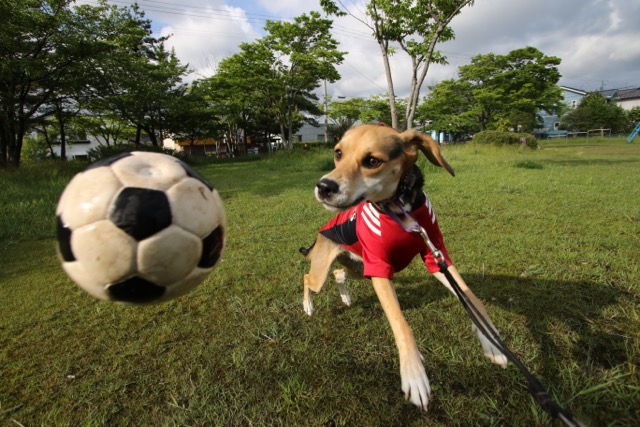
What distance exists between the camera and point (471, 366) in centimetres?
226

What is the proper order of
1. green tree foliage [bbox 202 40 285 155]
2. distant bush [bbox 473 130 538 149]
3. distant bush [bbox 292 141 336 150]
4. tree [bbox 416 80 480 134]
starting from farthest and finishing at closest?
tree [bbox 416 80 480 134] < distant bush [bbox 292 141 336 150] < green tree foliage [bbox 202 40 285 155] < distant bush [bbox 473 130 538 149]

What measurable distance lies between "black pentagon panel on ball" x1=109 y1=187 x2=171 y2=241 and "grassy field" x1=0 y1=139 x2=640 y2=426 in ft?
4.18

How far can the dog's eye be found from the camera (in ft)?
7.84

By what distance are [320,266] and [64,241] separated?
6.78 ft

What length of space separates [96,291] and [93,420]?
42.0 inches

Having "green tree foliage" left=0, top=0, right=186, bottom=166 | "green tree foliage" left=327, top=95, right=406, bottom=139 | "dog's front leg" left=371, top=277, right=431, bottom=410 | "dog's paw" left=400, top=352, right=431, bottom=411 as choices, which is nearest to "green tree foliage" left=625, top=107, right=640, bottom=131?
"green tree foliage" left=327, top=95, right=406, bottom=139

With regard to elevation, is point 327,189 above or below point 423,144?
below

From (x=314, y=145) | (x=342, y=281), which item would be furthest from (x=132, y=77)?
(x=314, y=145)

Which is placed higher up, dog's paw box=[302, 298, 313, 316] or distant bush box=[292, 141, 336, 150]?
distant bush box=[292, 141, 336, 150]

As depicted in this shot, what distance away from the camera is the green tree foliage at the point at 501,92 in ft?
113

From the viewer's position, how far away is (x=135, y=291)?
4.74ft

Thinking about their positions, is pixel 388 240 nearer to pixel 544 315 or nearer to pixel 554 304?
pixel 544 315

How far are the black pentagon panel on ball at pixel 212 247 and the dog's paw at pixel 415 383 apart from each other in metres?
1.25

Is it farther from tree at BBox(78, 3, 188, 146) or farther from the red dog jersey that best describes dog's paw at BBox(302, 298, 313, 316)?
tree at BBox(78, 3, 188, 146)
